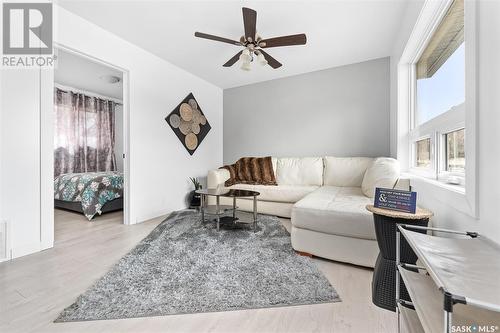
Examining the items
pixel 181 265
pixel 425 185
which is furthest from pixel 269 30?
pixel 181 265

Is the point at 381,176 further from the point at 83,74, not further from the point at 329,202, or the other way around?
the point at 83,74

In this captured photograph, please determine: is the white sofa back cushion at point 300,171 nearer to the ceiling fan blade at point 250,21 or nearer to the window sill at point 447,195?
the window sill at point 447,195

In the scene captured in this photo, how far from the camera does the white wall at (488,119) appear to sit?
80cm

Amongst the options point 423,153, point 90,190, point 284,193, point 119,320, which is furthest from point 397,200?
point 90,190

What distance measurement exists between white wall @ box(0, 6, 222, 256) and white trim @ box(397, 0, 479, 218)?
10.0 ft

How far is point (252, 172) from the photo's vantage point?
372 centimetres

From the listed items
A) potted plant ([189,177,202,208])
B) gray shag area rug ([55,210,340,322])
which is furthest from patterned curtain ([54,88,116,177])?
gray shag area rug ([55,210,340,322])

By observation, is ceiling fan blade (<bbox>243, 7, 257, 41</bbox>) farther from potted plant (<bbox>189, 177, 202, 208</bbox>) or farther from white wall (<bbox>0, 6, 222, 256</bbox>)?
potted plant (<bbox>189, 177, 202, 208</bbox>)

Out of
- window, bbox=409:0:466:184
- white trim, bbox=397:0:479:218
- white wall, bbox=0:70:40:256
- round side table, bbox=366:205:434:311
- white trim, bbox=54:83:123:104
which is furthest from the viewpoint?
white trim, bbox=54:83:123:104

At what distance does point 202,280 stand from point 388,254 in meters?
1.22

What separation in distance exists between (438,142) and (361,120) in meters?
1.77

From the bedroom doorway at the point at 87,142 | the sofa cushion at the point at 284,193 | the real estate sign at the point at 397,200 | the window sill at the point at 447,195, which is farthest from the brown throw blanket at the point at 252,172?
the real estate sign at the point at 397,200

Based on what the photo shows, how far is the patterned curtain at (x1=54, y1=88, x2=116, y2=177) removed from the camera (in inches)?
171

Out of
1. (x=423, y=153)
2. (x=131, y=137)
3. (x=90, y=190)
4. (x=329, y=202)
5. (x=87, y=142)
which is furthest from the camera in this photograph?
(x=87, y=142)
